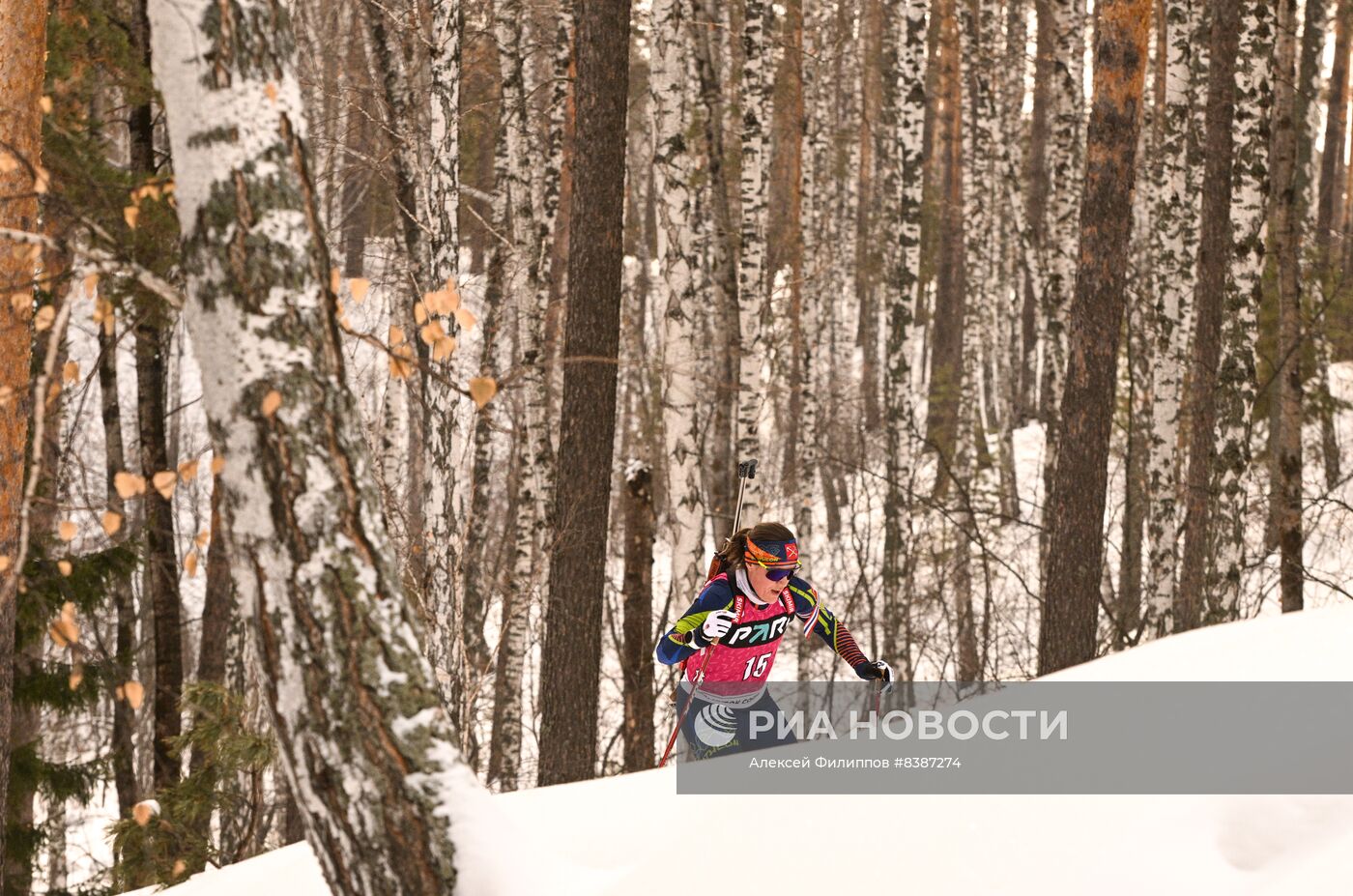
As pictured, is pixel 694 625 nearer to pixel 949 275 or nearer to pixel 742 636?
pixel 742 636

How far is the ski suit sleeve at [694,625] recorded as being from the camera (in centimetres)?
520

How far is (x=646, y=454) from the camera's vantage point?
57.6 feet

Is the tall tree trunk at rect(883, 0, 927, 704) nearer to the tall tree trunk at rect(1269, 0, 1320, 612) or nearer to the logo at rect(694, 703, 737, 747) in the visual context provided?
the tall tree trunk at rect(1269, 0, 1320, 612)

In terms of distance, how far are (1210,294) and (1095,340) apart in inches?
118

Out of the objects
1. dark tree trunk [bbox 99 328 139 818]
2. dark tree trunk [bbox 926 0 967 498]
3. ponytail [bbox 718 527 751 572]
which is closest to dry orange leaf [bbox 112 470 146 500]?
ponytail [bbox 718 527 751 572]

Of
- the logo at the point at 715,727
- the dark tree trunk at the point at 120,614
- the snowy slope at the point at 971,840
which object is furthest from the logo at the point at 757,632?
the dark tree trunk at the point at 120,614

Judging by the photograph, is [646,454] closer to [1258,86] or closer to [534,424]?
[534,424]

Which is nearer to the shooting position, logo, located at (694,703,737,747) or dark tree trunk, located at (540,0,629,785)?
logo, located at (694,703,737,747)

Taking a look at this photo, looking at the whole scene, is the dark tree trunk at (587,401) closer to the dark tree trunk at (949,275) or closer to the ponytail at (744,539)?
the ponytail at (744,539)

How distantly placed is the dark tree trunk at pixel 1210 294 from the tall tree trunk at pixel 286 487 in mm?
7912

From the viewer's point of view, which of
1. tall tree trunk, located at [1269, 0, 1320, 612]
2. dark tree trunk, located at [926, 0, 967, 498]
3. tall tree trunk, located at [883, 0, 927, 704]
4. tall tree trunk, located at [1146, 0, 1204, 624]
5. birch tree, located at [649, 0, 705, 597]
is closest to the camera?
birch tree, located at [649, 0, 705, 597]

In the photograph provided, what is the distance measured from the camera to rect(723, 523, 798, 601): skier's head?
5.14 metres

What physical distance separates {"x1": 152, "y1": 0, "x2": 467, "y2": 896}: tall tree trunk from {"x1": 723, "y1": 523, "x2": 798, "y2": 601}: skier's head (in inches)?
111

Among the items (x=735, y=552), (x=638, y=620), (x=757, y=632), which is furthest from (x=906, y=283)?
(x=757, y=632)
